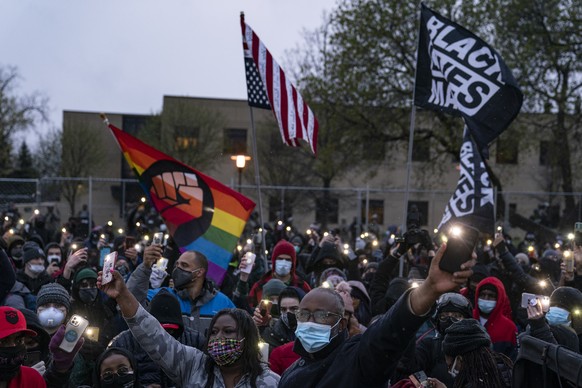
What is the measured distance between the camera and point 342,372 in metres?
3.21

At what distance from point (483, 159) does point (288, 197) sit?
13208mm

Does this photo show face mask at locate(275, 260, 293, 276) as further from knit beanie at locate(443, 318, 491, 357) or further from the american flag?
knit beanie at locate(443, 318, 491, 357)

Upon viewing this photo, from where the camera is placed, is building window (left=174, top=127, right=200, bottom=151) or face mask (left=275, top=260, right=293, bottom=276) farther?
building window (left=174, top=127, right=200, bottom=151)

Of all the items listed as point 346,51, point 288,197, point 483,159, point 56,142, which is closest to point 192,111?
point 56,142

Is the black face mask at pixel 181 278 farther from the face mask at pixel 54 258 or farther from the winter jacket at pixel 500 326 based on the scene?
the face mask at pixel 54 258

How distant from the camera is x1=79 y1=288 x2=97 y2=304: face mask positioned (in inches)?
280

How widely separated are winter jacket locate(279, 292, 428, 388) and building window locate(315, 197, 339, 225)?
19.4m

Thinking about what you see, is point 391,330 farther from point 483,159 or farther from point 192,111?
point 192,111

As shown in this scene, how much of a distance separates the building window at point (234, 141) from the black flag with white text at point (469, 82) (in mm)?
31920

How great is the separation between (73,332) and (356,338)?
213 centimetres

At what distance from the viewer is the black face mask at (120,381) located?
15.5 ft

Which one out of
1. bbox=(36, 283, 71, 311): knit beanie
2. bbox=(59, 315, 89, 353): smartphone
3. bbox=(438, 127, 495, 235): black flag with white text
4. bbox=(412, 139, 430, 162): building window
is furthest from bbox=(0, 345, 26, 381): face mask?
bbox=(412, 139, 430, 162): building window

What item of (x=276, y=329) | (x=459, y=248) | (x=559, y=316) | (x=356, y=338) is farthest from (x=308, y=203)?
(x=459, y=248)

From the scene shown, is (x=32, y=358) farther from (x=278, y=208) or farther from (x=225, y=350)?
(x=278, y=208)
